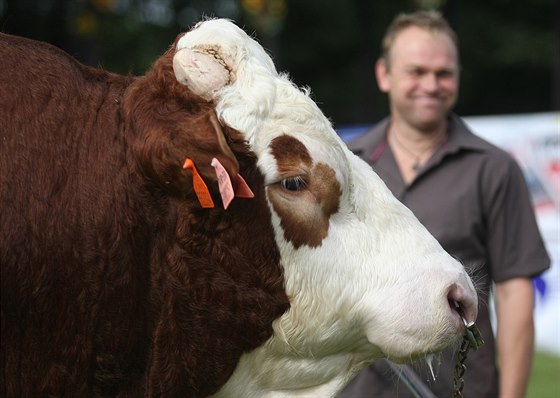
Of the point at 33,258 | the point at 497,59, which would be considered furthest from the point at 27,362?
the point at 497,59

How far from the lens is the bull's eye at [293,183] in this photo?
9.98 feet

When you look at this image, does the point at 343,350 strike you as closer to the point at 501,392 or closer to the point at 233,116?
Result: the point at 233,116

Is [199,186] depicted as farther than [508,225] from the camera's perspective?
No

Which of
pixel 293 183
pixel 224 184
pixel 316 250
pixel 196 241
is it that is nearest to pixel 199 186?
pixel 224 184

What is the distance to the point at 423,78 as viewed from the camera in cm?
467

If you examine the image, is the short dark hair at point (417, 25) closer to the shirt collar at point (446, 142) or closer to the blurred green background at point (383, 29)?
the shirt collar at point (446, 142)

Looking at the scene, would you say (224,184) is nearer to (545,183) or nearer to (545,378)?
(545,378)

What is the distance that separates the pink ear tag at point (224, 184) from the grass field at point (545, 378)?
6.13m

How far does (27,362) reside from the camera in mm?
2816

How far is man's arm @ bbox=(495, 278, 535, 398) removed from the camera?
448cm

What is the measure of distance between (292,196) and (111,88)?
0.63 m

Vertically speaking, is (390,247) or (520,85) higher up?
(390,247)

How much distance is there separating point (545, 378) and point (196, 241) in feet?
22.8

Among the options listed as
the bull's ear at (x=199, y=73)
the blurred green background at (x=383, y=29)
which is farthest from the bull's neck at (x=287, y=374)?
the blurred green background at (x=383, y=29)
